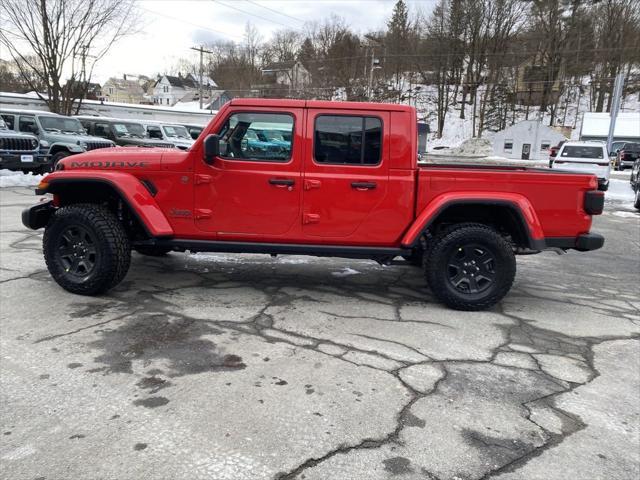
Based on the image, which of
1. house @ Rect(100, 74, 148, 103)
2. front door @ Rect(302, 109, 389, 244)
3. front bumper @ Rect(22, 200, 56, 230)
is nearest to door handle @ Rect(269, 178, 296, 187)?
front door @ Rect(302, 109, 389, 244)

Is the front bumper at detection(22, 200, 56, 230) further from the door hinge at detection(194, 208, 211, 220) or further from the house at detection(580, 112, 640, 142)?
the house at detection(580, 112, 640, 142)

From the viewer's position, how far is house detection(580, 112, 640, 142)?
43.1 m

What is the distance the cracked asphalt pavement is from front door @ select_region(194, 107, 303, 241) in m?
0.84

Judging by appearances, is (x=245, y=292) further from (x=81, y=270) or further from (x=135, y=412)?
(x=135, y=412)

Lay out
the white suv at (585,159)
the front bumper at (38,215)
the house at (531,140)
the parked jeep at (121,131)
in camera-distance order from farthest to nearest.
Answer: the house at (531,140), the parked jeep at (121,131), the white suv at (585,159), the front bumper at (38,215)

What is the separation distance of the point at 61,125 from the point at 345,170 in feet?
46.7

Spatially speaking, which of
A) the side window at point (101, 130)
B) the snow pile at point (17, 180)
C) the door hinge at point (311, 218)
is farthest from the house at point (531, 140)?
the door hinge at point (311, 218)

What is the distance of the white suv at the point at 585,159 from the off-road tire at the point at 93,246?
47.7ft

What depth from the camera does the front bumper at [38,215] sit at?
4.81 metres

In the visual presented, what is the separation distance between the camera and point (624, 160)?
30.3 meters

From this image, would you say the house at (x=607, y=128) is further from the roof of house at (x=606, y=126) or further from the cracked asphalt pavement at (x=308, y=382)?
the cracked asphalt pavement at (x=308, y=382)

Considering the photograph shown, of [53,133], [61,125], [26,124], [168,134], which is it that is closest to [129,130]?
[168,134]

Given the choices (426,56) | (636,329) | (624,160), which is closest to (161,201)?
(636,329)

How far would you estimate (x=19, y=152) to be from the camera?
1352 cm
